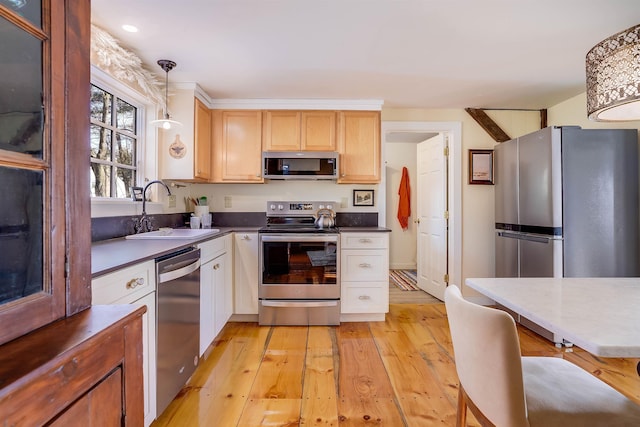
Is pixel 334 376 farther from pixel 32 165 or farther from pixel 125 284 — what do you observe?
pixel 32 165

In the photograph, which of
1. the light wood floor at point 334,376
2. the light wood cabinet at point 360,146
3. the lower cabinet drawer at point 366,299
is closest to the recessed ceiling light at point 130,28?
the light wood cabinet at point 360,146

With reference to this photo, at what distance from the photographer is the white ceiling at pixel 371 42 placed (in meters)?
1.75

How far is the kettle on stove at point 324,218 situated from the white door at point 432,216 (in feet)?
4.33

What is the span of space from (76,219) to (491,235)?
3.72 metres

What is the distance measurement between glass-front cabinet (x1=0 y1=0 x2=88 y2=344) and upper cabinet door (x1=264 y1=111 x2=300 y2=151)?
8.14 feet

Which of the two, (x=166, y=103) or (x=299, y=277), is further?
(x=299, y=277)

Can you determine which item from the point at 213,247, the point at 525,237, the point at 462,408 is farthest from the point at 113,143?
the point at 525,237

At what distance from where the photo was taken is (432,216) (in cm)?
386

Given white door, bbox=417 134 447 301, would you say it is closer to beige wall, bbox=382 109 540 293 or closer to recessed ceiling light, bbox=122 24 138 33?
beige wall, bbox=382 109 540 293

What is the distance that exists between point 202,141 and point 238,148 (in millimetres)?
359

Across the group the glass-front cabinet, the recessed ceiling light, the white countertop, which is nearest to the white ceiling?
the recessed ceiling light

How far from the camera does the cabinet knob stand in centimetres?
132

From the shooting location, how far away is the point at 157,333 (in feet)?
4.98

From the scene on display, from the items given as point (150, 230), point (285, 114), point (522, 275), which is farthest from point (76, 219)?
point (522, 275)
